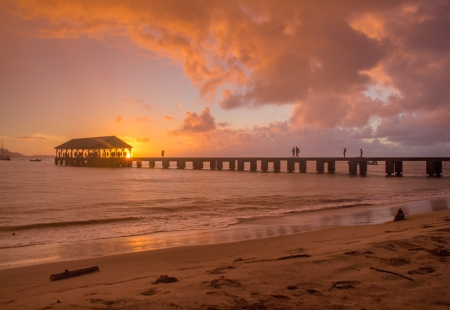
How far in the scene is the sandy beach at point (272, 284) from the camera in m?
3.16

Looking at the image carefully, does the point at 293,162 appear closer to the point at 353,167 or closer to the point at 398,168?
the point at 353,167

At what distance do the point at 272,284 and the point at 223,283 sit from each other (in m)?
0.53

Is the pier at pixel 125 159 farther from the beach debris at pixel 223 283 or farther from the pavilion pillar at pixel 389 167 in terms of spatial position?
the beach debris at pixel 223 283

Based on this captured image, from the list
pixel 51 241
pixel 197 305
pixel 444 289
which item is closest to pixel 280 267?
pixel 197 305

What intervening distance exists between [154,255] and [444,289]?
4.68 metres

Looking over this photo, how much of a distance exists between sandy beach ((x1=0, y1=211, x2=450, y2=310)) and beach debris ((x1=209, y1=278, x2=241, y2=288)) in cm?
1

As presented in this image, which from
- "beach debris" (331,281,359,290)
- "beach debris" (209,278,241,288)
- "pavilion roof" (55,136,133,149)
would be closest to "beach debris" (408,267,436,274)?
"beach debris" (331,281,359,290)

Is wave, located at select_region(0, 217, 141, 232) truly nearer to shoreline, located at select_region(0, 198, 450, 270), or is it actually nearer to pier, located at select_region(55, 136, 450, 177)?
shoreline, located at select_region(0, 198, 450, 270)

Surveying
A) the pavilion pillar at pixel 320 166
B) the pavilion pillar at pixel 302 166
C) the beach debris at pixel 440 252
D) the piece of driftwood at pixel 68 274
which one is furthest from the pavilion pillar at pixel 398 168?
the piece of driftwood at pixel 68 274

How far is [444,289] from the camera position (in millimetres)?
3328

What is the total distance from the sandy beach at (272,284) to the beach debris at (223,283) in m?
0.01

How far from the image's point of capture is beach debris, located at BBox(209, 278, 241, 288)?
3611mm

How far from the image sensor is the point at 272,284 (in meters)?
3.59

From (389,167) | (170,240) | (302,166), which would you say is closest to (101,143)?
(302,166)
